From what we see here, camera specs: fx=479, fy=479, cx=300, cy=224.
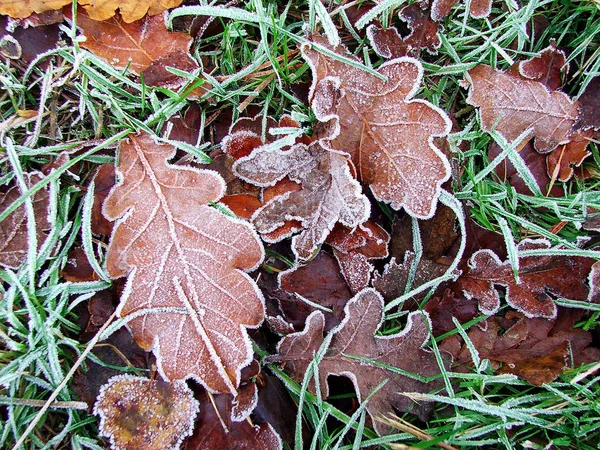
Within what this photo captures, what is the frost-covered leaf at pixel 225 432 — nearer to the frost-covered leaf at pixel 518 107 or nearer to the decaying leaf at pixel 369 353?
the decaying leaf at pixel 369 353

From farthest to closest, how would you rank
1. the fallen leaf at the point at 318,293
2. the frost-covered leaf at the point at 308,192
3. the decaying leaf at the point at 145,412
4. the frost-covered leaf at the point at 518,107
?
1. the frost-covered leaf at the point at 518,107
2. the fallen leaf at the point at 318,293
3. the frost-covered leaf at the point at 308,192
4. the decaying leaf at the point at 145,412

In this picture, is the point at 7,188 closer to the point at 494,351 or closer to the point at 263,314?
the point at 263,314

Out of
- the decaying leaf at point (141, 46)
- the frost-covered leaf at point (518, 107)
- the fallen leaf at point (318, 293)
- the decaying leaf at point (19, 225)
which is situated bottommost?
the fallen leaf at point (318, 293)

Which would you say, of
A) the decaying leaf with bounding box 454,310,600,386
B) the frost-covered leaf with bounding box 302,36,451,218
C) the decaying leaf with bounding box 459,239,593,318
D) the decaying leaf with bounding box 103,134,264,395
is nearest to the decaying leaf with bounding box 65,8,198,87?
the decaying leaf with bounding box 103,134,264,395

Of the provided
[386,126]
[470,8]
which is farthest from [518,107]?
[386,126]

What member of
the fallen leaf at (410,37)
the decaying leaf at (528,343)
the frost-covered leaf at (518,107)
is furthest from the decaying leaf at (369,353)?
the fallen leaf at (410,37)

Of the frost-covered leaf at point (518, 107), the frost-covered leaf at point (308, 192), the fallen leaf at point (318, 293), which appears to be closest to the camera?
the frost-covered leaf at point (308, 192)

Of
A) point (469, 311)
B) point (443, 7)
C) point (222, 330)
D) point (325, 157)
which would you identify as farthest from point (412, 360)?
point (443, 7)
